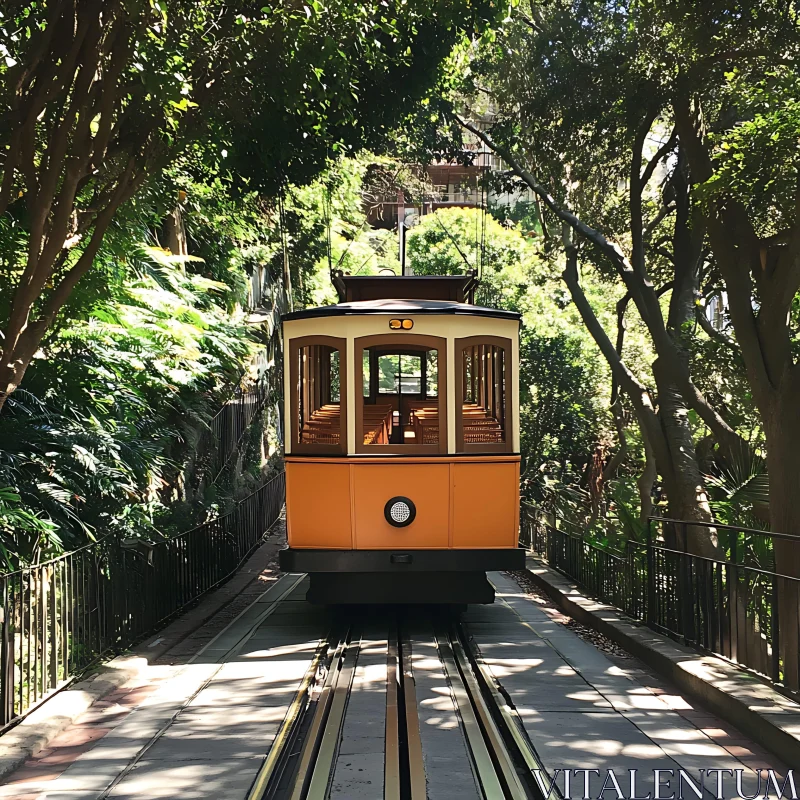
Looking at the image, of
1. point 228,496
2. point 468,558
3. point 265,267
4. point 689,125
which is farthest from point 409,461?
point 265,267

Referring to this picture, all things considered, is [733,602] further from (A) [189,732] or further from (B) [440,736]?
(A) [189,732]

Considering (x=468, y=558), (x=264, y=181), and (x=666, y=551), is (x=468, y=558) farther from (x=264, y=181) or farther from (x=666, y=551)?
(x=264, y=181)

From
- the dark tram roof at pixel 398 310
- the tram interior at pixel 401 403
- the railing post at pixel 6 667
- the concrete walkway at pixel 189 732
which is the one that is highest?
the dark tram roof at pixel 398 310

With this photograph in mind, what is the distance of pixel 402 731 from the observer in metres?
6.69

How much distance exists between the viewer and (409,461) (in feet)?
34.4

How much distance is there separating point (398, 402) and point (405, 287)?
1.70 meters

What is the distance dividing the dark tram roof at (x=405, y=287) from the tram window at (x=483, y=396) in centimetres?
181

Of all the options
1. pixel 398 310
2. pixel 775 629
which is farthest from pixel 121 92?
pixel 775 629

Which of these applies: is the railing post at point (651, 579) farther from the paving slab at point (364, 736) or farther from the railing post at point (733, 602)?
the paving slab at point (364, 736)

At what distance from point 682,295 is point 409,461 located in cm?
598

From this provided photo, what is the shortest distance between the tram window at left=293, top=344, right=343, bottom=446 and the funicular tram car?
2cm

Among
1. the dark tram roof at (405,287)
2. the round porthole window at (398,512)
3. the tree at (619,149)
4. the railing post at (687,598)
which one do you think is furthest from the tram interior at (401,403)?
the tree at (619,149)

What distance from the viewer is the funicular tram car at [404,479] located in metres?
10.5

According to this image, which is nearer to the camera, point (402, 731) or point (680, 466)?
point (402, 731)
